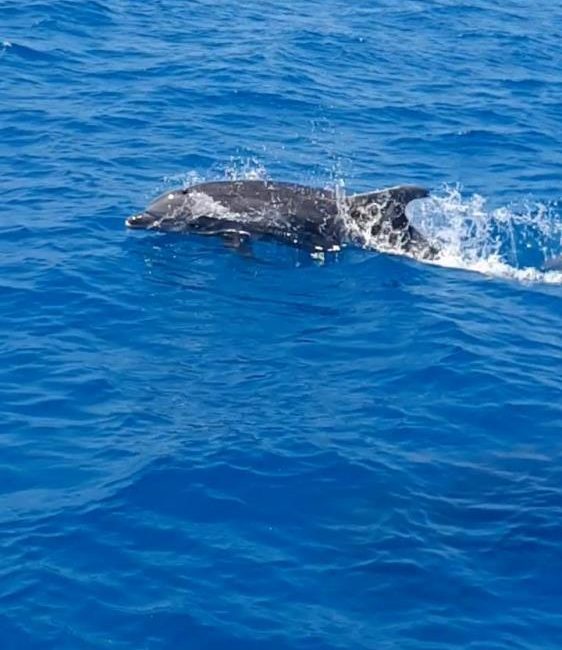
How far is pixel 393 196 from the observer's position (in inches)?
860

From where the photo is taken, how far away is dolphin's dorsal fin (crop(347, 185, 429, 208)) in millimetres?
21672

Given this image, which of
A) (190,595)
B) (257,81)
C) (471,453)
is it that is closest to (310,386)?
(471,453)

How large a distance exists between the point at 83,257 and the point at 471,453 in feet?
25.2

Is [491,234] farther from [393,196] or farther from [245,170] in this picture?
[245,170]

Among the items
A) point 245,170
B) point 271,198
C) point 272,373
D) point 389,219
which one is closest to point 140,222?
point 271,198

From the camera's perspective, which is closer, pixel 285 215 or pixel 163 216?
pixel 285 215

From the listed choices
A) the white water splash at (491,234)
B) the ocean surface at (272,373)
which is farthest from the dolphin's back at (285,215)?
the white water splash at (491,234)

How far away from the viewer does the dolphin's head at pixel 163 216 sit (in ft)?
73.6

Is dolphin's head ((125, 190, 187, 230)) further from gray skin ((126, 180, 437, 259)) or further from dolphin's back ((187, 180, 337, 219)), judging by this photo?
dolphin's back ((187, 180, 337, 219))

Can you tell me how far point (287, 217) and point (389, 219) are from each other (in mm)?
1576

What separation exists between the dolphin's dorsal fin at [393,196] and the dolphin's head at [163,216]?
2.68m

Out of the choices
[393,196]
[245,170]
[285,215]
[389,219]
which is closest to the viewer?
[393,196]

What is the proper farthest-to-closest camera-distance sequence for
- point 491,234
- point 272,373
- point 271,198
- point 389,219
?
point 491,234 < point 271,198 < point 389,219 < point 272,373

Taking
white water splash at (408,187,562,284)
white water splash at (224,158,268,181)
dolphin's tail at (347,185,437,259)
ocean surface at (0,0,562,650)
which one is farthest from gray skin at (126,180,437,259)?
white water splash at (224,158,268,181)
